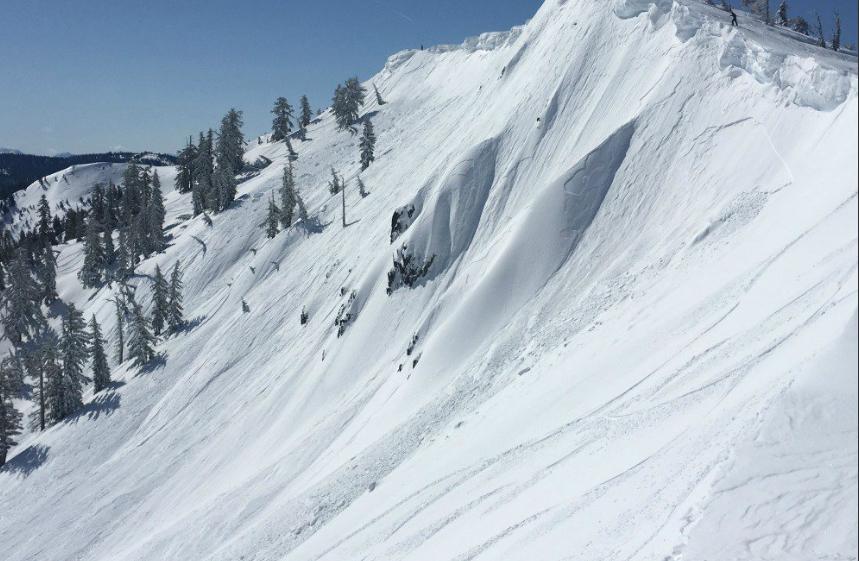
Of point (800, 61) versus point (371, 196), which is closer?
point (800, 61)

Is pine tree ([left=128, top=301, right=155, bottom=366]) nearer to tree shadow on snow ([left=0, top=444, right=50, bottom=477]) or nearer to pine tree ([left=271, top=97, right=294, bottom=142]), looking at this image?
tree shadow on snow ([left=0, top=444, right=50, bottom=477])

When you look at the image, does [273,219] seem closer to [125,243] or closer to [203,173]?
[125,243]

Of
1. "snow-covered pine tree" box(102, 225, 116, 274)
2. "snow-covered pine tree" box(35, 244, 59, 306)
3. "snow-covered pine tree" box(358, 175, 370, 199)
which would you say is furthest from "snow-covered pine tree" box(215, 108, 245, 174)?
"snow-covered pine tree" box(358, 175, 370, 199)

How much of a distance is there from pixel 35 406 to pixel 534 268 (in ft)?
163

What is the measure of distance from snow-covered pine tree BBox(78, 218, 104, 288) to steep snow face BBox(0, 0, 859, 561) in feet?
107

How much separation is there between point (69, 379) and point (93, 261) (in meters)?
33.1

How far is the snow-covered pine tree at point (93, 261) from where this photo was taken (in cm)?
7138

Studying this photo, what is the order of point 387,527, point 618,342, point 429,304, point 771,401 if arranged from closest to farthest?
point 771,401 → point 387,527 → point 618,342 → point 429,304

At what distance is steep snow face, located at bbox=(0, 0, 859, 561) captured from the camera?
9.59 m

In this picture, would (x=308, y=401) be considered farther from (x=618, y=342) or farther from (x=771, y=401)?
(x=771, y=401)

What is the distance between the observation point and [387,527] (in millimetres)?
16094

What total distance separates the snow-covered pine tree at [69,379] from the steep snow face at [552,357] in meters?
2.54

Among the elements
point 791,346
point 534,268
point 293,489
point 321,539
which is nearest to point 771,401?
point 791,346

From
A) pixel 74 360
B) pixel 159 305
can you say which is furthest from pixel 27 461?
pixel 159 305
